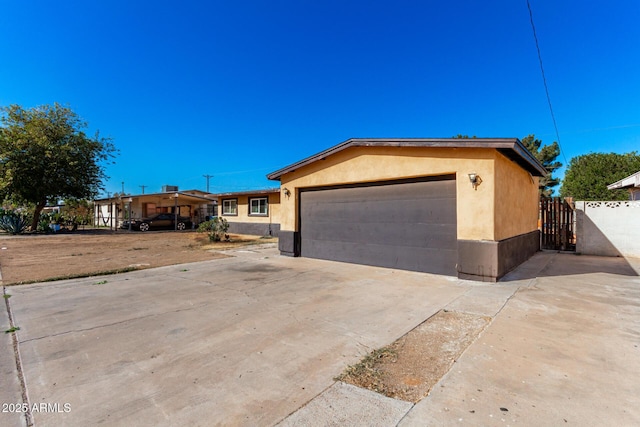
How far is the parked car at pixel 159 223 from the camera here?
2394 centimetres

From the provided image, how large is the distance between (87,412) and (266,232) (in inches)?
635

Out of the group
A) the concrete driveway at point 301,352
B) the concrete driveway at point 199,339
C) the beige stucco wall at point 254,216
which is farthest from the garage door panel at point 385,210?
the beige stucco wall at point 254,216

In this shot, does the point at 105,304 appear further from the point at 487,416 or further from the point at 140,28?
the point at 140,28

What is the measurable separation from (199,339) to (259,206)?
15.6 meters

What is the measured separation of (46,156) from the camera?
20.6 m

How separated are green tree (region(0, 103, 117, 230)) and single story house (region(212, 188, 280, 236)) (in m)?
11.4

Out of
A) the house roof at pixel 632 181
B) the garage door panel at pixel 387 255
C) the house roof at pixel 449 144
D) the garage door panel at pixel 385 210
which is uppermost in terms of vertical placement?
the house roof at pixel 449 144

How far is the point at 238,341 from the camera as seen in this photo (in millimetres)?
3486

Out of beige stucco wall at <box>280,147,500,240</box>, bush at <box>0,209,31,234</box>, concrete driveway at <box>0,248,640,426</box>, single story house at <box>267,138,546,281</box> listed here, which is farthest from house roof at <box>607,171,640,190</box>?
bush at <box>0,209,31,234</box>

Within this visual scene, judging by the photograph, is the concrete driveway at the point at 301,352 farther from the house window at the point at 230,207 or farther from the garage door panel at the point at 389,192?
the house window at the point at 230,207

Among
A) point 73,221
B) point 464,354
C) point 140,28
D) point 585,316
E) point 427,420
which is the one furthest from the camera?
point 73,221

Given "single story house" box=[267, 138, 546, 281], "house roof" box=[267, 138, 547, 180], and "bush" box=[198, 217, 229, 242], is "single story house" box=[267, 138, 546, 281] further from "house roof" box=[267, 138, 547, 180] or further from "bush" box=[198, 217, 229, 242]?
"bush" box=[198, 217, 229, 242]

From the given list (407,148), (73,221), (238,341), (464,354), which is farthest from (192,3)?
(73,221)

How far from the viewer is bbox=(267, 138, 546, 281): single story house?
254 inches
